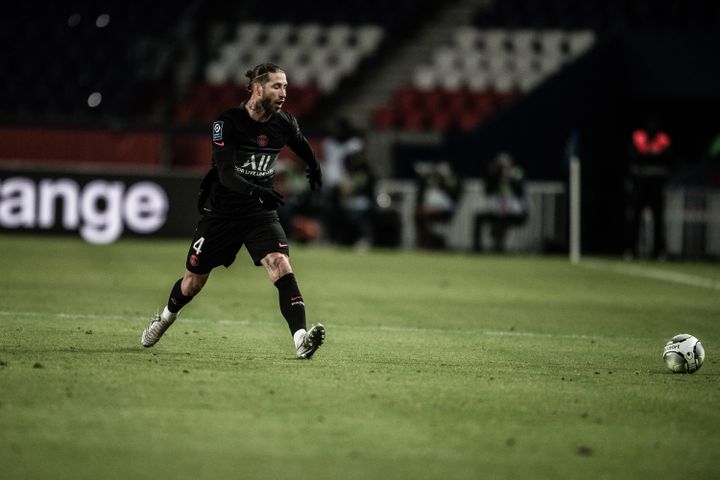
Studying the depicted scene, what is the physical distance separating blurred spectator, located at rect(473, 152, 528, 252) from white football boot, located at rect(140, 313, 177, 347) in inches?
634

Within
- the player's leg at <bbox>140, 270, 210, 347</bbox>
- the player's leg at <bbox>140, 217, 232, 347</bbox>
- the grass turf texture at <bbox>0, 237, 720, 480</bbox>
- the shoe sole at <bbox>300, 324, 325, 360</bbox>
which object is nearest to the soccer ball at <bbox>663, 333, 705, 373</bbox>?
the grass turf texture at <bbox>0, 237, 720, 480</bbox>

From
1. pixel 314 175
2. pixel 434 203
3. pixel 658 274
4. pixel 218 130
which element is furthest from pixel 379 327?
pixel 434 203

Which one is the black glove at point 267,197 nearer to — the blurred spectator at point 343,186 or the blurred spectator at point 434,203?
the blurred spectator at point 343,186

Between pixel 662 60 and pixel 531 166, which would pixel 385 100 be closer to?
pixel 531 166

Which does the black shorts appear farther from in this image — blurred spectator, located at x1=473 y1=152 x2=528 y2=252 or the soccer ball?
blurred spectator, located at x1=473 y1=152 x2=528 y2=252

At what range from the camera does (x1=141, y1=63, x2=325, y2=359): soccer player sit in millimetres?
8547

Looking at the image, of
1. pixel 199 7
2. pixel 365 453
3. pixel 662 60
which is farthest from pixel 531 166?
pixel 365 453

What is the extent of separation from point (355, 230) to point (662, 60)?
706 centimetres

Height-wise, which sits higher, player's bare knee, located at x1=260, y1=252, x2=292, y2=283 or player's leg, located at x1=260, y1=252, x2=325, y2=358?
player's bare knee, located at x1=260, y1=252, x2=292, y2=283

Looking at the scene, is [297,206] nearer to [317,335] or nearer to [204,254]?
[204,254]

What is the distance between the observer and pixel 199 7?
1282 inches

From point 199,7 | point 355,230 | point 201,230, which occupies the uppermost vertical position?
point 199,7

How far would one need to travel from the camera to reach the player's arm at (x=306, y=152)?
901 centimetres

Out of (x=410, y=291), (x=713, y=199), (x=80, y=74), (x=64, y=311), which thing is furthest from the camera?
(x=80, y=74)
